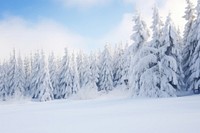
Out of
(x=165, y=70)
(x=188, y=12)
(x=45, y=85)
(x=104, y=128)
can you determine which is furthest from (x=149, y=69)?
(x=45, y=85)

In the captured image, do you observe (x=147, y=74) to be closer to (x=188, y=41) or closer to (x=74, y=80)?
(x=188, y=41)

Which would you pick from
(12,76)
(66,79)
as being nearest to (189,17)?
(66,79)

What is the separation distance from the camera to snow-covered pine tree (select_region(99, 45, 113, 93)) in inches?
2431

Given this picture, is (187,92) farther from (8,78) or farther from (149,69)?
(8,78)

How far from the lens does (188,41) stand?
29.9m

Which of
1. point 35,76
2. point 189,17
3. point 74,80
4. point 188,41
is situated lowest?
point 74,80

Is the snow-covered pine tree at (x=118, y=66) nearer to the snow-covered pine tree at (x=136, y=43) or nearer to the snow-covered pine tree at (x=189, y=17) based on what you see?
the snow-covered pine tree at (x=189, y=17)

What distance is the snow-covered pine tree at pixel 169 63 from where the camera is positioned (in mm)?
25922

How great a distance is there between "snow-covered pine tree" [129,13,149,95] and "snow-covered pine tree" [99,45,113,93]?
108 feet

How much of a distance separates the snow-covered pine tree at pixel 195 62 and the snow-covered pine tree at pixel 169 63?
3.80ft

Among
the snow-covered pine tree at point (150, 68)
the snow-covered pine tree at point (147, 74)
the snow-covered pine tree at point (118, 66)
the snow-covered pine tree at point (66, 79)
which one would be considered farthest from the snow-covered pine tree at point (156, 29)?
the snow-covered pine tree at point (66, 79)

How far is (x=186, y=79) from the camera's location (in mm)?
29109

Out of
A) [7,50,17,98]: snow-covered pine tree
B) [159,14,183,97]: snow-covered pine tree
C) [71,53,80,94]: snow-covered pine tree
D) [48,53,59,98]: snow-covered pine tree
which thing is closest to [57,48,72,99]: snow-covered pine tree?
[71,53,80,94]: snow-covered pine tree

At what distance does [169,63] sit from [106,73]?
3570 cm
